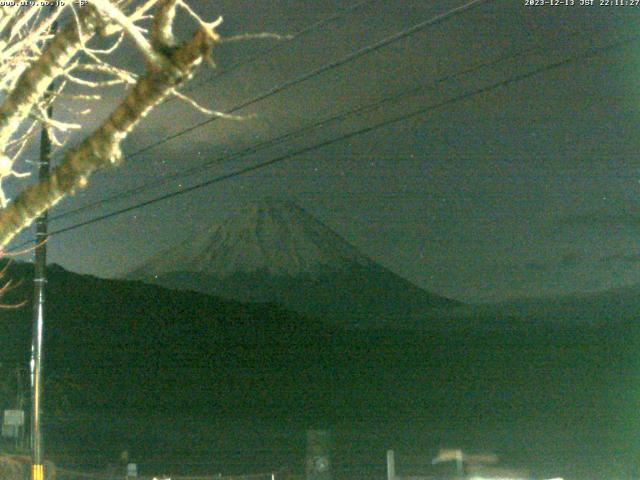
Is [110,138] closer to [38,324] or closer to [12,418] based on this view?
[38,324]

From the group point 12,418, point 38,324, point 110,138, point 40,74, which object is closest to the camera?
point 110,138

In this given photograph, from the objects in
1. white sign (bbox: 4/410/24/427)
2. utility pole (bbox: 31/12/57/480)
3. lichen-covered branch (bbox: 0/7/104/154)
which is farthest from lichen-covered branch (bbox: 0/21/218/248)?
white sign (bbox: 4/410/24/427)

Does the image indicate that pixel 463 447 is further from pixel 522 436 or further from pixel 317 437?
pixel 317 437

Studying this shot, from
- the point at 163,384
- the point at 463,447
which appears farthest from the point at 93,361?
the point at 463,447

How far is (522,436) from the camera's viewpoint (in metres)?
47.6

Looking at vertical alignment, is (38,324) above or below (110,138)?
above

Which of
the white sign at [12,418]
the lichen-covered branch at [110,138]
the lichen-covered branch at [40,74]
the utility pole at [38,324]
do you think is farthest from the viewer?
the white sign at [12,418]

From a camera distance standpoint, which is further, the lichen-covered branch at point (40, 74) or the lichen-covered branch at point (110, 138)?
the lichen-covered branch at point (40, 74)

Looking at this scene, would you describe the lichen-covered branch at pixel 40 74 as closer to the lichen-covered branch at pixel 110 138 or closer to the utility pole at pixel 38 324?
the lichen-covered branch at pixel 110 138

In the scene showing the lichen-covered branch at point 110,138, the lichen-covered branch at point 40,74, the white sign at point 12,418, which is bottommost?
the white sign at point 12,418

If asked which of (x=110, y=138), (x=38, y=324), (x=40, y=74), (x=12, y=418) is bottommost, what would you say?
(x=12, y=418)

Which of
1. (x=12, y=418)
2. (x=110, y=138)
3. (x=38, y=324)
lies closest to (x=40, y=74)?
(x=110, y=138)

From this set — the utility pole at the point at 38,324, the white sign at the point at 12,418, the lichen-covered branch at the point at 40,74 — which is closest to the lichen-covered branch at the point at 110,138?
the lichen-covered branch at the point at 40,74

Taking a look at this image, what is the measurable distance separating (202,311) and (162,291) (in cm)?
624
